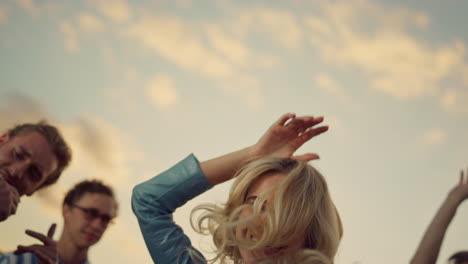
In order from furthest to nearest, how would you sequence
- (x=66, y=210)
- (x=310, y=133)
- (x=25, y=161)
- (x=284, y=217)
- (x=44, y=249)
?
(x=66, y=210)
(x=25, y=161)
(x=44, y=249)
(x=310, y=133)
(x=284, y=217)

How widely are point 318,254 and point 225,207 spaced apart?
0.64 metres

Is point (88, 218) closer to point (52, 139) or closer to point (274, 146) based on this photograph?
point (52, 139)

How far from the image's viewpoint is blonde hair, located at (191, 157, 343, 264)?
231cm

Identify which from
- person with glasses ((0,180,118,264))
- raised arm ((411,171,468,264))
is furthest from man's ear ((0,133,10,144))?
raised arm ((411,171,468,264))

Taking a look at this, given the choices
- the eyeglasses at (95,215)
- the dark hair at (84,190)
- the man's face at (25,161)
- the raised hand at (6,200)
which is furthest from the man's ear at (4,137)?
the dark hair at (84,190)

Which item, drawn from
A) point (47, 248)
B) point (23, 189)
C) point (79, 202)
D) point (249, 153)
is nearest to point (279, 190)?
point (249, 153)

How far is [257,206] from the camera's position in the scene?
2.41 meters

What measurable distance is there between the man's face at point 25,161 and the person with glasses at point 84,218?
1.58m

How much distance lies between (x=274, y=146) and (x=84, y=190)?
499 cm

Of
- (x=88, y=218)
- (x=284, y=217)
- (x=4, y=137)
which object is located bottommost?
(x=284, y=217)

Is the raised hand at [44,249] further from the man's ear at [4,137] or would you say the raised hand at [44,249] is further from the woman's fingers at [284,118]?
the woman's fingers at [284,118]

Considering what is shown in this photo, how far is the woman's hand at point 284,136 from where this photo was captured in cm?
318

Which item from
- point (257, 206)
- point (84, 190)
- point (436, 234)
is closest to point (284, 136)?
point (257, 206)

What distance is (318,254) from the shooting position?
2.27 meters
